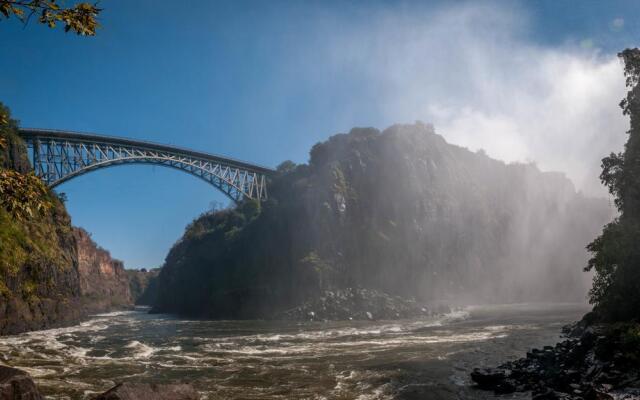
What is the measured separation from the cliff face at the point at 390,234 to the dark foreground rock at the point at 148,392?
4630cm

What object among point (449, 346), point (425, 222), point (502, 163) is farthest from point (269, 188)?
point (449, 346)

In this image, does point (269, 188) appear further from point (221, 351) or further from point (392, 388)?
point (392, 388)

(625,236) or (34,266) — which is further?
(34,266)

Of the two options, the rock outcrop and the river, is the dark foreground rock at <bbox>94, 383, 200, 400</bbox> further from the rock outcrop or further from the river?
the rock outcrop

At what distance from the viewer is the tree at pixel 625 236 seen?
66.3 ft

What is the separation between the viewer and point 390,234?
7481cm

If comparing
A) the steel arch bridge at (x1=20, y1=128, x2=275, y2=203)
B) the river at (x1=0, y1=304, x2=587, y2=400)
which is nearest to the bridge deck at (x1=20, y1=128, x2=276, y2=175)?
the steel arch bridge at (x1=20, y1=128, x2=275, y2=203)

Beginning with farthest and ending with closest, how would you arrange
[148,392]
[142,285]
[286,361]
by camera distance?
[142,285], [286,361], [148,392]

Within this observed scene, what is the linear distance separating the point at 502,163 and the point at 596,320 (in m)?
87.8

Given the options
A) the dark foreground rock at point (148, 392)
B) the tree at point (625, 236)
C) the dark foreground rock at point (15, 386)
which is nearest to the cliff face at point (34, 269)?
the dark foreground rock at point (15, 386)

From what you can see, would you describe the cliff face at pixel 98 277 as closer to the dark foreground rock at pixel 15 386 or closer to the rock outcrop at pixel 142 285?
the rock outcrop at pixel 142 285

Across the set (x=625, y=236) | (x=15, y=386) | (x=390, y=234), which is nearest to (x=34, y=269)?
(x=15, y=386)

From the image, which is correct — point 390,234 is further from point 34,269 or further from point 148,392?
point 148,392

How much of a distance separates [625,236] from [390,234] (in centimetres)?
→ 5501
